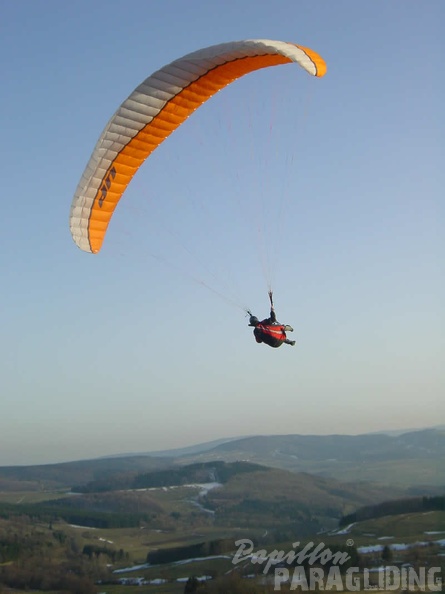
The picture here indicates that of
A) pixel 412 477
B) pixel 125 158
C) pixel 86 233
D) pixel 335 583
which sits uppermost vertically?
pixel 125 158

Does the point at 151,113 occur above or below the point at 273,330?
above

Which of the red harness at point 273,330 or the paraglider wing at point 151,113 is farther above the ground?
the paraglider wing at point 151,113

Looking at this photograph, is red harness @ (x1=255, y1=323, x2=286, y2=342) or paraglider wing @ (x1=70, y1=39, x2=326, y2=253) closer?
paraglider wing @ (x1=70, y1=39, x2=326, y2=253)

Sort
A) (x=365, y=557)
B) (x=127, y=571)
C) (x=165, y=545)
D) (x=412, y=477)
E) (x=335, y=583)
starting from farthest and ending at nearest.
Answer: (x=412, y=477)
(x=165, y=545)
(x=127, y=571)
(x=365, y=557)
(x=335, y=583)

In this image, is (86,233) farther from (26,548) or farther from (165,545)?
(165,545)

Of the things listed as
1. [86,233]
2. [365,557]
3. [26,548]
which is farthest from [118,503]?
[86,233]

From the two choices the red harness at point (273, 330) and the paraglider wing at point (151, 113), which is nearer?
the paraglider wing at point (151, 113)

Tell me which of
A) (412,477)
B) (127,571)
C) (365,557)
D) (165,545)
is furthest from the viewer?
(412,477)

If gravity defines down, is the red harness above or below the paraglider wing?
below
